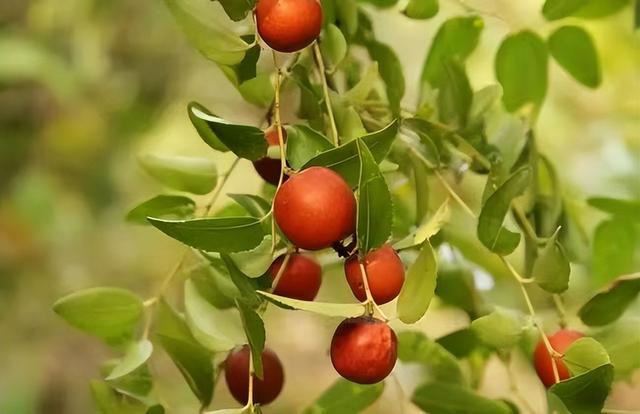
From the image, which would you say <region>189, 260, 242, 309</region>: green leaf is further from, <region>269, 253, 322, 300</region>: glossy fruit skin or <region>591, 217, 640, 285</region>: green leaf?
<region>591, 217, 640, 285</region>: green leaf

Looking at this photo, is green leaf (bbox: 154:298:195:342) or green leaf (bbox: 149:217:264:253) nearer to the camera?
green leaf (bbox: 149:217:264:253)

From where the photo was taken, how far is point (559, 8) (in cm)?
52

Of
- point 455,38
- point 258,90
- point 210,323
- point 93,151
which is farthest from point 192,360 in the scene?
point 93,151

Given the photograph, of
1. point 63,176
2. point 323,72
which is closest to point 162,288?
point 323,72

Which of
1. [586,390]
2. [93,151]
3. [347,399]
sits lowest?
[93,151]

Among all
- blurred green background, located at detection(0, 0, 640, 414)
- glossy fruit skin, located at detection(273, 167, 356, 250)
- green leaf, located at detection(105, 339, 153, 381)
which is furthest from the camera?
blurred green background, located at detection(0, 0, 640, 414)

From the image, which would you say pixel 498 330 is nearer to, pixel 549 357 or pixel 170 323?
pixel 549 357

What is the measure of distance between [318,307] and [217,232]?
5 centimetres

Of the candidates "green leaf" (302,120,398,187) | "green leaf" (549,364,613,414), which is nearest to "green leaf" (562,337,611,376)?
"green leaf" (549,364,613,414)

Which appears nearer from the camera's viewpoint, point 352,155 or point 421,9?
point 352,155

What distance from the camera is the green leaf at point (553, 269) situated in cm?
42

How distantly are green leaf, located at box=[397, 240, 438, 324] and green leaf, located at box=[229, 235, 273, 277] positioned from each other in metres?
0.05

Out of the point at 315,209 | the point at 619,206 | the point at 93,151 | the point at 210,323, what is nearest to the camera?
the point at 315,209

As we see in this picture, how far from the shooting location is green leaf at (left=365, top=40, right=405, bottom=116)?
0.51 m
